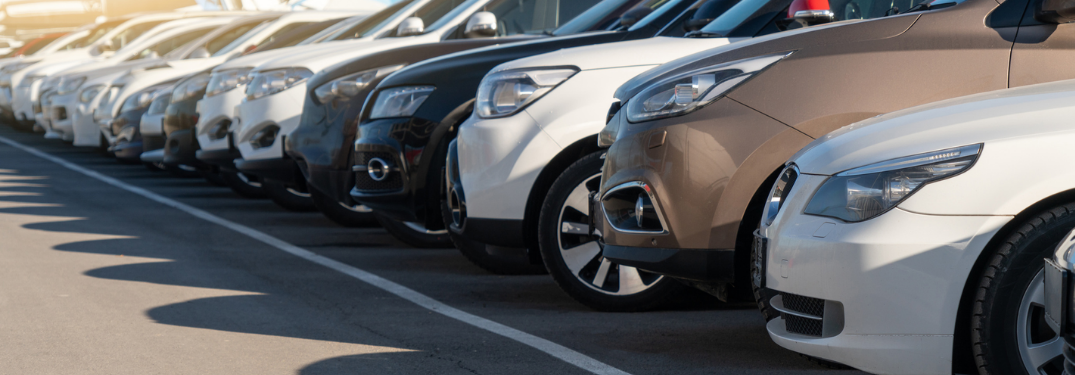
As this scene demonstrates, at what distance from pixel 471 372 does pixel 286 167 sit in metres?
4.26

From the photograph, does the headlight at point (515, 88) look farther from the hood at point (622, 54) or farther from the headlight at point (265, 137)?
the headlight at point (265, 137)

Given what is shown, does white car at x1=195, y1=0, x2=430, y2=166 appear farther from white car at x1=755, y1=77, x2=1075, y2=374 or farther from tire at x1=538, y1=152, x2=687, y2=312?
white car at x1=755, y1=77, x2=1075, y2=374

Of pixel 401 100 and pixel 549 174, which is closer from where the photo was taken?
pixel 549 174

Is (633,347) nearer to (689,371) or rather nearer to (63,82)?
(689,371)

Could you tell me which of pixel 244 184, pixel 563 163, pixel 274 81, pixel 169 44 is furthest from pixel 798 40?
A: pixel 169 44

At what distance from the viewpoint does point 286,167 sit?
25.6 ft

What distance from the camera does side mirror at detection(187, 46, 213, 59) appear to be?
11898 millimetres

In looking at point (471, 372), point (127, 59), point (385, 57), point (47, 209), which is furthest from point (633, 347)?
point (127, 59)

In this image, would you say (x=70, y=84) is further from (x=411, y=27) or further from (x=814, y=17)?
(x=814, y=17)

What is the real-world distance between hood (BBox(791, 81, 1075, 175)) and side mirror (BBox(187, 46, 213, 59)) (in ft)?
31.6

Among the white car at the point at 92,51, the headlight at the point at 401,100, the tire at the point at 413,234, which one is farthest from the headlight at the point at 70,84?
the headlight at the point at 401,100

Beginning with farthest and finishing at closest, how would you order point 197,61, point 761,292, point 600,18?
point 197,61 → point 600,18 → point 761,292

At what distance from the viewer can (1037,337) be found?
2893 mm

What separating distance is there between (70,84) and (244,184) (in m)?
5.62
